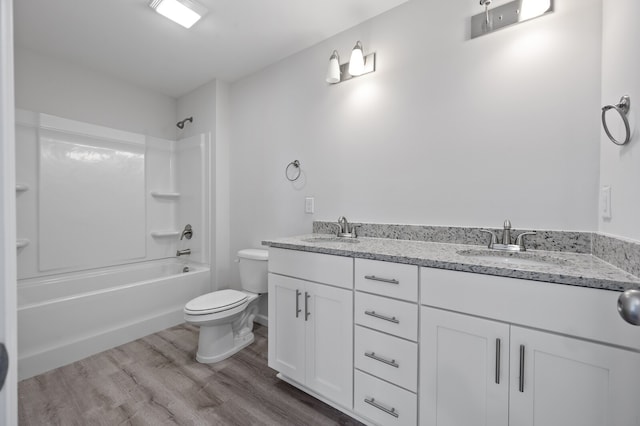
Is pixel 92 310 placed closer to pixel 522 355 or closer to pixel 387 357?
pixel 387 357

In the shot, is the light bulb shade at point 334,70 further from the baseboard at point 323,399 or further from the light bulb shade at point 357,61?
the baseboard at point 323,399

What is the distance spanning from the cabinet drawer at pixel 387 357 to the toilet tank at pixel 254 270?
123 cm

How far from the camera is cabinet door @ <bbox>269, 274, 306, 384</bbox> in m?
1.57

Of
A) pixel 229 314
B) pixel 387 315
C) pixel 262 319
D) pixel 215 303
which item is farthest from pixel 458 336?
pixel 262 319

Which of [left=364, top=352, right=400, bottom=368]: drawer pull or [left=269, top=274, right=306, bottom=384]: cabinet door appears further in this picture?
[left=269, top=274, right=306, bottom=384]: cabinet door

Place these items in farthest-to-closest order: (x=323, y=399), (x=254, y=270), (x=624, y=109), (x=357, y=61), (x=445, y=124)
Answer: (x=254, y=270), (x=357, y=61), (x=445, y=124), (x=323, y=399), (x=624, y=109)

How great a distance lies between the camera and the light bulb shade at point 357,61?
1840 millimetres

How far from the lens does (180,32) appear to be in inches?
83.2

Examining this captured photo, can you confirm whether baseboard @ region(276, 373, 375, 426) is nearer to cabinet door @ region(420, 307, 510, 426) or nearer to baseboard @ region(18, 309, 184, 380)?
cabinet door @ region(420, 307, 510, 426)

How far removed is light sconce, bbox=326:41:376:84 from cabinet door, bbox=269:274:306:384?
147cm

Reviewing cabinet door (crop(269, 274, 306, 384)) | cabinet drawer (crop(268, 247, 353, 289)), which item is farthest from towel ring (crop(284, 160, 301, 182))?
cabinet door (crop(269, 274, 306, 384))

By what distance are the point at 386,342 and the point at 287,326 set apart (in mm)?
651

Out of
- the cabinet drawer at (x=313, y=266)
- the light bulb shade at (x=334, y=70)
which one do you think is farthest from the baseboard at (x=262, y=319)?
the light bulb shade at (x=334, y=70)

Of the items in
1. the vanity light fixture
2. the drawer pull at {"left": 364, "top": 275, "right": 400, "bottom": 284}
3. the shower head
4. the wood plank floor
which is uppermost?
the vanity light fixture
